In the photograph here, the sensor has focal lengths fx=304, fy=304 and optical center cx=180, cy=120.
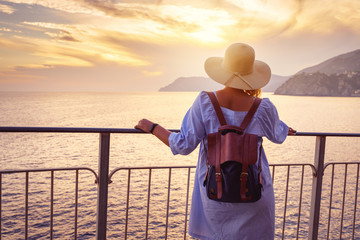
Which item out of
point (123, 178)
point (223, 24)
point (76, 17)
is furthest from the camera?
point (76, 17)

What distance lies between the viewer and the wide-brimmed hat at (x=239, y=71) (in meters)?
1.65

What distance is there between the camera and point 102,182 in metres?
2.20

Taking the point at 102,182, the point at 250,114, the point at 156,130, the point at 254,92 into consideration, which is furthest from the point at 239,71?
the point at 102,182

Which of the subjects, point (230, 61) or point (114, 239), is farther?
point (114, 239)

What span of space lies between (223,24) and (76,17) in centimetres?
4848

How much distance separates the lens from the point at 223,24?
241 ft

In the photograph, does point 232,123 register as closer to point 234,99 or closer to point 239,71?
point 234,99

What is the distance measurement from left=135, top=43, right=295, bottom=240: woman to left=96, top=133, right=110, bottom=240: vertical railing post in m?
0.59

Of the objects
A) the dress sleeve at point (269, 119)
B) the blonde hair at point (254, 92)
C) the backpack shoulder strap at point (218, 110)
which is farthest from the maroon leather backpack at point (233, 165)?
the blonde hair at point (254, 92)

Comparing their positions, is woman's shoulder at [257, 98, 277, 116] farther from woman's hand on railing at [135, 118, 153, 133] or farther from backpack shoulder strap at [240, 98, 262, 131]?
woman's hand on railing at [135, 118, 153, 133]

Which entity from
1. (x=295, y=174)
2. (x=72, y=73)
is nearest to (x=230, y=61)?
(x=295, y=174)

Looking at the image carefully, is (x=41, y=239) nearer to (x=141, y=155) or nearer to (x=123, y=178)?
(x=123, y=178)

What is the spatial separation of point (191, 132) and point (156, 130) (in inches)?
11.8

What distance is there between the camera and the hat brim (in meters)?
1.64
